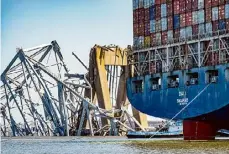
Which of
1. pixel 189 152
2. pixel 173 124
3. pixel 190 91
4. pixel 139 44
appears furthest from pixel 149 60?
pixel 189 152

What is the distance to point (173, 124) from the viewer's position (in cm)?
7244

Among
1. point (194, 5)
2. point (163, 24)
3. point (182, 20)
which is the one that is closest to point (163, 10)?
point (163, 24)

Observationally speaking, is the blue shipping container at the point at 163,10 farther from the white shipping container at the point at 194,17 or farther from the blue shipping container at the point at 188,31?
the white shipping container at the point at 194,17

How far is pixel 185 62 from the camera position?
57.6 metres

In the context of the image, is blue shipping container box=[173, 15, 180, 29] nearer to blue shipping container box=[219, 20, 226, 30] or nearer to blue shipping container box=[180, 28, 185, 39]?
blue shipping container box=[180, 28, 185, 39]

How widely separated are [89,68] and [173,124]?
793 inches

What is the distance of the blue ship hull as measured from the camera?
53.3m

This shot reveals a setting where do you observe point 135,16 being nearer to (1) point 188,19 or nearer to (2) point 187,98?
(1) point 188,19

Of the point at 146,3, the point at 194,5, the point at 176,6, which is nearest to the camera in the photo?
the point at 194,5

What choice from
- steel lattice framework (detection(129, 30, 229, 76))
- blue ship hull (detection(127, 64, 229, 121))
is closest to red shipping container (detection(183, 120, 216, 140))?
blue ship hull (detection(127, 64, 229, 121))

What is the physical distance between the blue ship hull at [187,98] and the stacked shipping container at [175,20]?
9.61 ft

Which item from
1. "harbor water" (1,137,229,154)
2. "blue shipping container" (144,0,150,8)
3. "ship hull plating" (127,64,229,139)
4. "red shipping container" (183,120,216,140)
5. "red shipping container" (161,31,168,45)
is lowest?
"harbor water" (1,137,229,154)

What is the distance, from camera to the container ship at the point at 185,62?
5366cm

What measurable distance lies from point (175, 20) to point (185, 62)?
3.60 m
